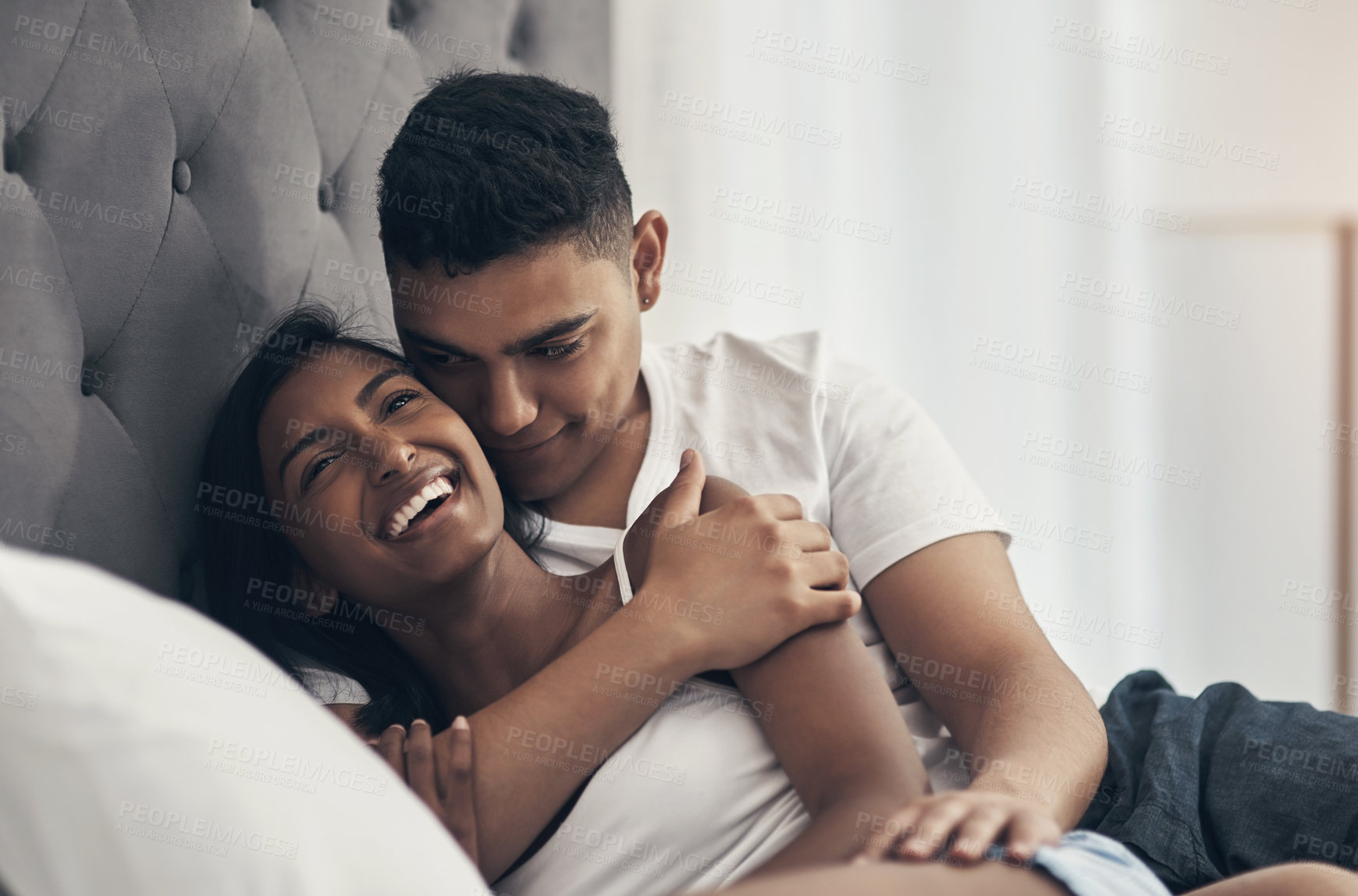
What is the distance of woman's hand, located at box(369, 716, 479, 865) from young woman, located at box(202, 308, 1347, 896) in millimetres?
10

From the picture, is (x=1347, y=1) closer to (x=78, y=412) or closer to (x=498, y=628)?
(x=498, y=628)

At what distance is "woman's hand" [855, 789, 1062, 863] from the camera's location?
61 cm

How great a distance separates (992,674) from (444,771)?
51 centimetres

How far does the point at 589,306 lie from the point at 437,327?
158 mm

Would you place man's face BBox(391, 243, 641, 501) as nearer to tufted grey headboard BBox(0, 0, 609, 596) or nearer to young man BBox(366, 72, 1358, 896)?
young man BBox(366, 72, 1358, 896)

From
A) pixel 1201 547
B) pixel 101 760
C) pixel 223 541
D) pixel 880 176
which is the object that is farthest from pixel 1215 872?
pixel 880 176

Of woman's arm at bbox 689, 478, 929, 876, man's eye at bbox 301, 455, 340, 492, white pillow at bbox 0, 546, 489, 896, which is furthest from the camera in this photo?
man's eye at bbox 301, 455, 340, 492

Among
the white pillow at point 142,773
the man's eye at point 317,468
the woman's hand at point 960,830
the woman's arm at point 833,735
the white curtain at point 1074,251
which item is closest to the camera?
the white pillow at point 142,773

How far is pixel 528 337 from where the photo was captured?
101cm

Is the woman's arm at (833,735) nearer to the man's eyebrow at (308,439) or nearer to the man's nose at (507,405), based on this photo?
the man's nose at (507,405)

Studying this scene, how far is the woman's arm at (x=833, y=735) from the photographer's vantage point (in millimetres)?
717

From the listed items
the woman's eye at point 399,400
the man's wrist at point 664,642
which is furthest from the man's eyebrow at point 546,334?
the man's wrist at point 664,642

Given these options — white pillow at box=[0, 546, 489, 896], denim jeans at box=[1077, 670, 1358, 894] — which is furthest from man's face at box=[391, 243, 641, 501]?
denim jeans at box=[1077, 670, 1358, 894]

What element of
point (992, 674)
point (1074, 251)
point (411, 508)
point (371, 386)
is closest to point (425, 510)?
point (411, 508)
